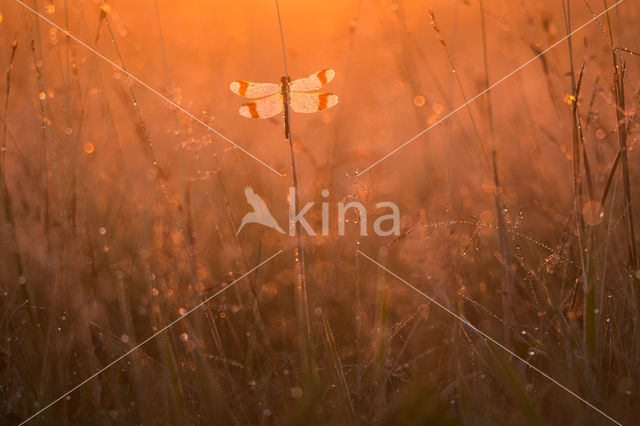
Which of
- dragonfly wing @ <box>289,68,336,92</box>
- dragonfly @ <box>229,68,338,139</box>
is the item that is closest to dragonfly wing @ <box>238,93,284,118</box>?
dragonfly @ <box>229,68,338,139</box>

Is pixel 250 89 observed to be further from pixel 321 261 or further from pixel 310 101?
pixel 321 261

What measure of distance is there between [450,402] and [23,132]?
1.54 m

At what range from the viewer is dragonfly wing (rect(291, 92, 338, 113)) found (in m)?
2.40

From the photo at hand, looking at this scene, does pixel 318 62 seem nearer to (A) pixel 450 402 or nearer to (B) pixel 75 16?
(B) pixel 75 16

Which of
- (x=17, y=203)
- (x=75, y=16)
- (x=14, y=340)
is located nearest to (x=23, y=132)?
(x=17, y=203)

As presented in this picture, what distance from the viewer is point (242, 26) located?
2459mm

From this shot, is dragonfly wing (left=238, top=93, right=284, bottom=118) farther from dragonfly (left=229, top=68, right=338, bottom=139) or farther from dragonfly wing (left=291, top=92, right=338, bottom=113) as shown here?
dragonfly wing (left=291, top=92, right=338, bottom=113)

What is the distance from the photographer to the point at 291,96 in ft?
8.00

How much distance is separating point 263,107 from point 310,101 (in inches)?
9.5

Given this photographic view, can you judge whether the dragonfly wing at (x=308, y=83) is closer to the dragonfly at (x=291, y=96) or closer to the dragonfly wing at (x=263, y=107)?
the dragonfly at (x=291, y=96)

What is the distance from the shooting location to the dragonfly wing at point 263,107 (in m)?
2.27

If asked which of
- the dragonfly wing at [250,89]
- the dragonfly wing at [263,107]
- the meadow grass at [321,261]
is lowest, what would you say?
the meadow grass at [321,261]

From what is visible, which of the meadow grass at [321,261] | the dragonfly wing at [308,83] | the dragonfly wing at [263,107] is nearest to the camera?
the meadow grass at [321,261]

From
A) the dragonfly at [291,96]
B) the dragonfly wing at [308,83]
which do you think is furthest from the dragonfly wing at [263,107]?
the dragonfly wing at [308,83]
